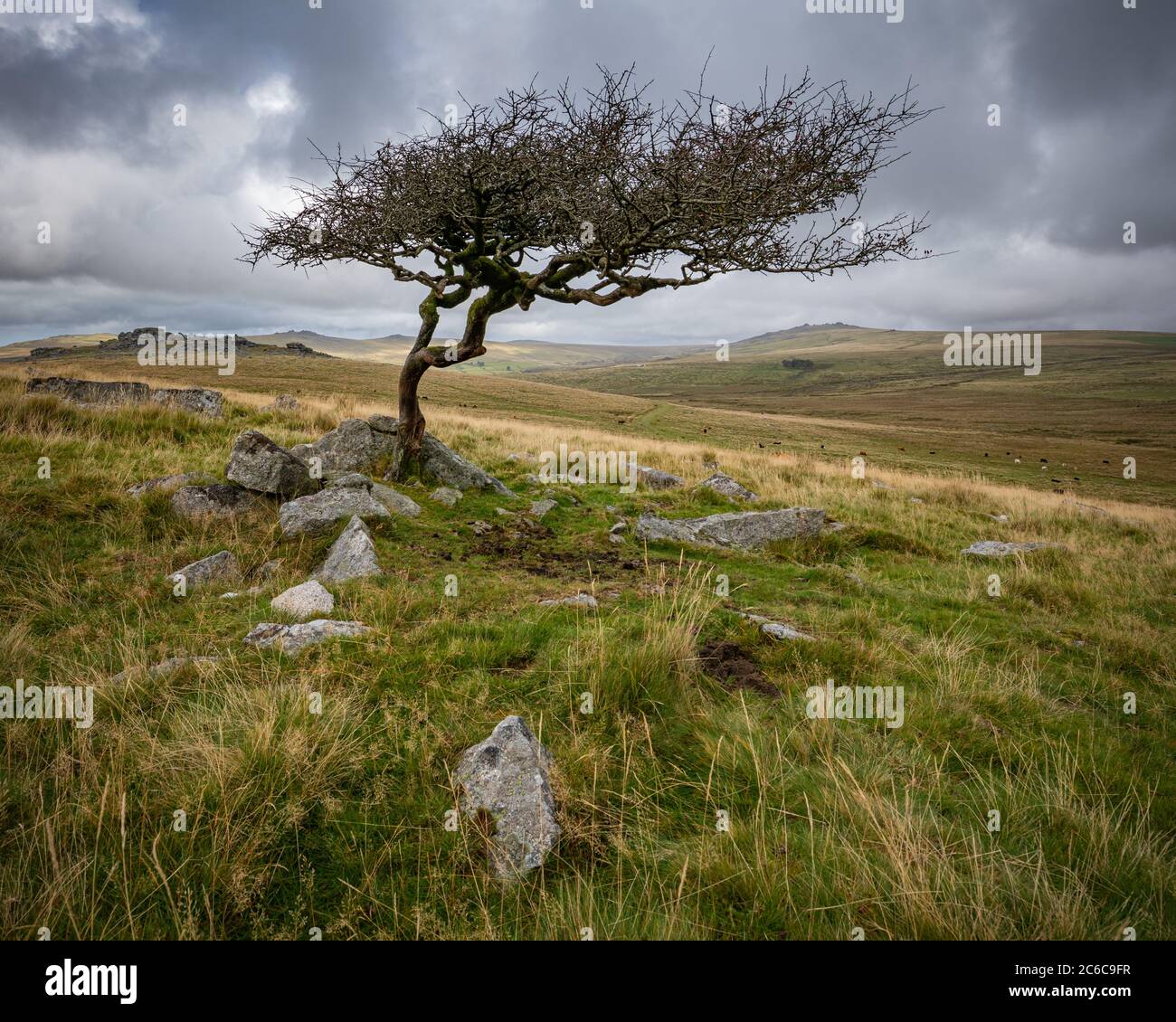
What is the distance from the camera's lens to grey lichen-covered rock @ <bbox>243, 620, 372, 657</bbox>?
4.96 m

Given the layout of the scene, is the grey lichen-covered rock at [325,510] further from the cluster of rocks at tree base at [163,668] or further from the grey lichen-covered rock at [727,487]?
the grey lichen-covered rock at [727,487]

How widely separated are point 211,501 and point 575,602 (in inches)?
248

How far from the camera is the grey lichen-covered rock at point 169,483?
8.84 m

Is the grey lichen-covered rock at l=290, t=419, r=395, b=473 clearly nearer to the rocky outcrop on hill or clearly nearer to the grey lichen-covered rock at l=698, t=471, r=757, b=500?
the rocky outcrop on hill

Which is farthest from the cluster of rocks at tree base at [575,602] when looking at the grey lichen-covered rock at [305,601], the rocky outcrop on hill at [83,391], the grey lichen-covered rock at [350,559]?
the rocky outcrop on hill at [83,391]

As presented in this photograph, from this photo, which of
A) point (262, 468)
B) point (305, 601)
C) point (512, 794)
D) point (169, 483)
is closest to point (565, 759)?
point (512, 794)

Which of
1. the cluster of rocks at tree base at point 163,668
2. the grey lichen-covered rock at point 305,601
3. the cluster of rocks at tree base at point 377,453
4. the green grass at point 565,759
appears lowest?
the green grass at point 565,759

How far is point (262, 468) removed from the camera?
9250 mm

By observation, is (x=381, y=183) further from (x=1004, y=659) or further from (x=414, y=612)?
(x=1004, y=659)

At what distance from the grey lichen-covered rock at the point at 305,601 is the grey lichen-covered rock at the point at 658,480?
33.4 feet

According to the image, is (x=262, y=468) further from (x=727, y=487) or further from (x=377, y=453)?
(x=727, y=487)

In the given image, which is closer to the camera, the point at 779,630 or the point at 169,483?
the point at 779,630
